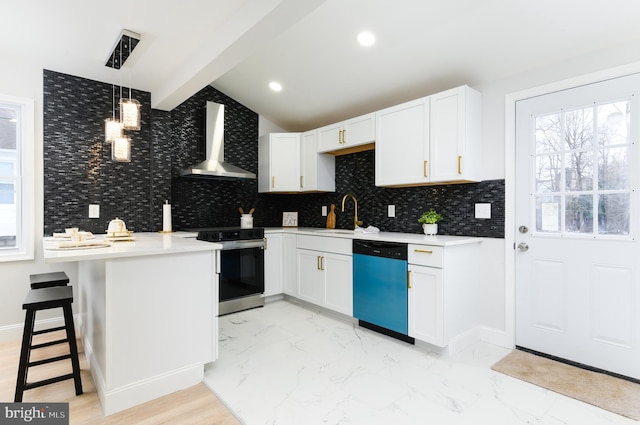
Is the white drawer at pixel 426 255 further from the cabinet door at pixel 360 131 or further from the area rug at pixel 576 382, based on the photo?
the cabinet door at pixel 360 131

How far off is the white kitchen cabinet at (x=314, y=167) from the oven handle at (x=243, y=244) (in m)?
0.88

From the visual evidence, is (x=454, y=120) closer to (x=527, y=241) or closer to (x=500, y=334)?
(x=527, y=241)

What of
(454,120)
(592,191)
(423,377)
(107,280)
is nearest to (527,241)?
(592,191)

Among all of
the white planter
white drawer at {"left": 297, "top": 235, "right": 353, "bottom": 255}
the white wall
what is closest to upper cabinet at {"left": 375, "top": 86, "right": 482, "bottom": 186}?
the white planter

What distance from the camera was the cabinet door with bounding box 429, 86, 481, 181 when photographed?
2.69 meters

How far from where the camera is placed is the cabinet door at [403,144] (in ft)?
9.56

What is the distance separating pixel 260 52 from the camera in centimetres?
327

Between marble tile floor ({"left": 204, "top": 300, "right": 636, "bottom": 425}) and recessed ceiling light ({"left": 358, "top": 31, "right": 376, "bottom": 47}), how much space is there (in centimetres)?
249

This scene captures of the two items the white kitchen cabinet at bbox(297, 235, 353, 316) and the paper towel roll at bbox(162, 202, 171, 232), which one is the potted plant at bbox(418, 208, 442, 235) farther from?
the paper towel roll at bbox(162, 202, 171, 232)

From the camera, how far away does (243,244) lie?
12.0 ft

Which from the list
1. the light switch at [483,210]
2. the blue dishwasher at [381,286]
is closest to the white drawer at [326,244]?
the blue dishwasher at [381,286]

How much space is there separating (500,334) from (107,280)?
114 inches

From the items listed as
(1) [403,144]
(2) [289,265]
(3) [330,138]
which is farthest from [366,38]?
(2) [289,265]

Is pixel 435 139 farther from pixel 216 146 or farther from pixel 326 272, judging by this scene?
pixel 216 146
